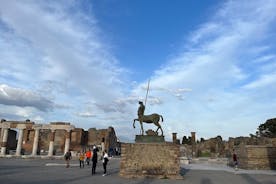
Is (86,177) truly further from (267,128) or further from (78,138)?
(267,128)

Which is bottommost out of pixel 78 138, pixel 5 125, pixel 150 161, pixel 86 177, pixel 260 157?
pixel 86 177

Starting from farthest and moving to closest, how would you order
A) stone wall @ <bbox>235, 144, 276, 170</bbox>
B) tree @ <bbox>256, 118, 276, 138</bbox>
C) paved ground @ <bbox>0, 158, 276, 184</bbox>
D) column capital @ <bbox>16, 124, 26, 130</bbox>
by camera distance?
tree @ <bbox>256, 118, 276, 138</bbox>, column capital @ <bbox>16, 124, 26, 130</bbox>, stone wall @ <bbox>235, 144, 276, 170</bbox>, paved ground @ <bbox>0, 158, 276, 184</bbox>

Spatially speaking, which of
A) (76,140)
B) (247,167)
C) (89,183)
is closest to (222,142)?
(247,167)

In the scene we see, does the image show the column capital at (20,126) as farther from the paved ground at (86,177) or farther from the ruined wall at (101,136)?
the paved ground at (86,177)

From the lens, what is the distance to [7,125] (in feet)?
133

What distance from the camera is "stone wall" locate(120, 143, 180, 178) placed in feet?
49.5

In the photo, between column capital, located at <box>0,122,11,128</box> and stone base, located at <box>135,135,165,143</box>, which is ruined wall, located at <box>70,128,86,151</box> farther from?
stone base, located at <box>135,135,165,143</box>

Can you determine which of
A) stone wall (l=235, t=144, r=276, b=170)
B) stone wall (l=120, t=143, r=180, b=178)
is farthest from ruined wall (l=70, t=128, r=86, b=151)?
stone wall (l=120, t=143, r=180, b=178)

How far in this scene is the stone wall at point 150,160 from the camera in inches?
594

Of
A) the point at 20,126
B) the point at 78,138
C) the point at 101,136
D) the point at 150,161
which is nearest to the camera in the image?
the point at 150,161

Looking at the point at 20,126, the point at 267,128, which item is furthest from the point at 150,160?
the point at 267,128

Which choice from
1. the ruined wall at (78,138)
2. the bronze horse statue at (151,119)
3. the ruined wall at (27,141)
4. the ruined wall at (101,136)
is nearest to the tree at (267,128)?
the ruined wall at (101,136)

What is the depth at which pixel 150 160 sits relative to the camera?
15258mm

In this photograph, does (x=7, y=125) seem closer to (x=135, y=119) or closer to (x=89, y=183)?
(x=135, y=119)
